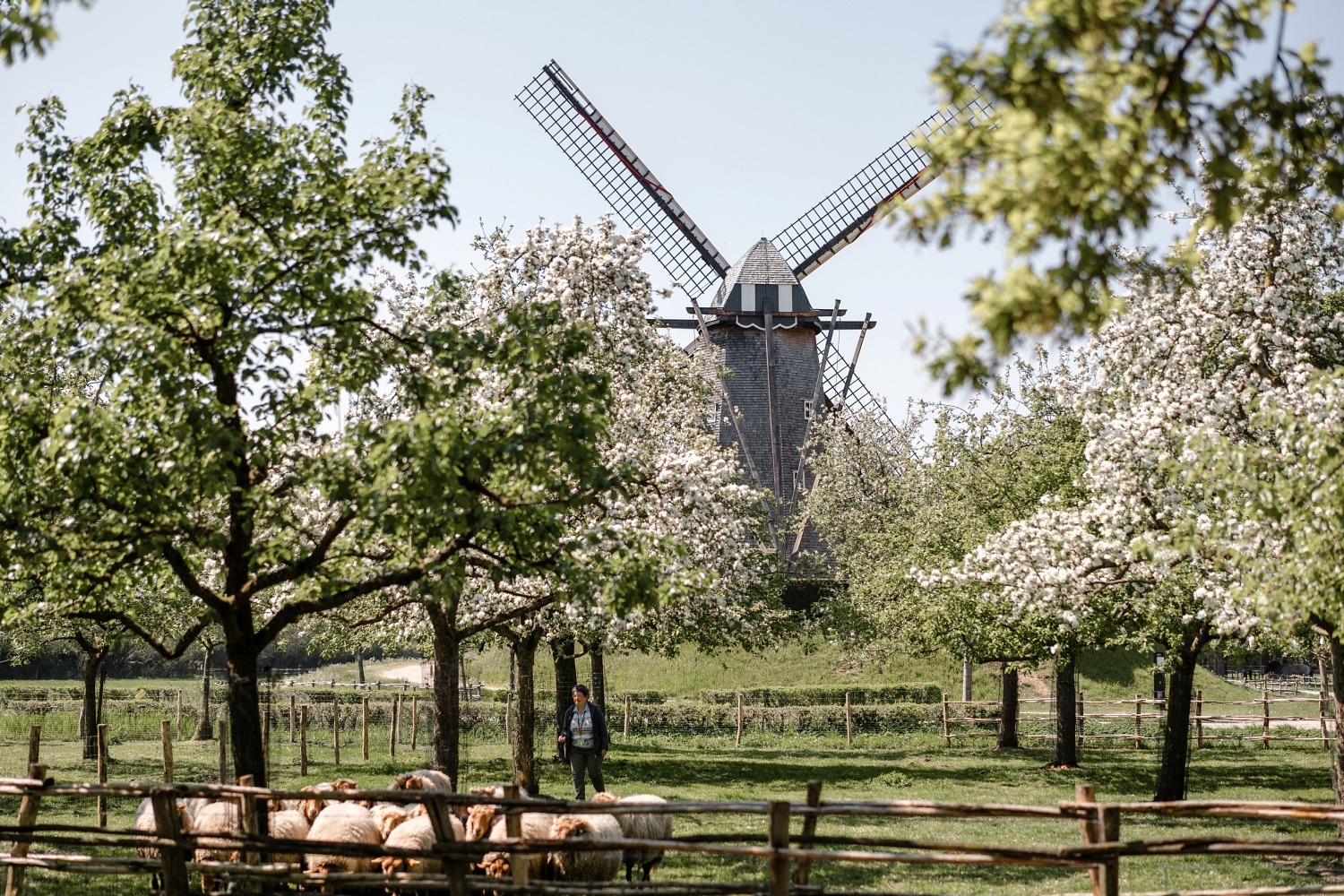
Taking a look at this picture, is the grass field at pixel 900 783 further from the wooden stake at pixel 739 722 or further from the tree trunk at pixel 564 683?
the tree trunk at pixel 564 683

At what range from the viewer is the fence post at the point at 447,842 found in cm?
1152

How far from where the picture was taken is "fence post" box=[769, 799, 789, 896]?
1069cm

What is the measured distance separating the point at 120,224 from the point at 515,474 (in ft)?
15.5

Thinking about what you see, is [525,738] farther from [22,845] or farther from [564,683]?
[22,845]

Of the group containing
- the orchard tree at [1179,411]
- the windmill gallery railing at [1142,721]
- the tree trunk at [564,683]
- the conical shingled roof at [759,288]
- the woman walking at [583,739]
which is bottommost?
the windmill gallery railing at [1142,721]

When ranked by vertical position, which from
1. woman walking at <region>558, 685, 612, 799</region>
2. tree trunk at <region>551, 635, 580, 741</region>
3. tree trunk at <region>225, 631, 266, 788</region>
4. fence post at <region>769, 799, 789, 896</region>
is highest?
tree trunk at <region>225, 631, 266, 788</region>

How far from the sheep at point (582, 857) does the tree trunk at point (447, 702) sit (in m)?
8.55

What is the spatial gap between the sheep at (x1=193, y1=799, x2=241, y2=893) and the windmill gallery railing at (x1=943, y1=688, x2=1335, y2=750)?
2767 cm

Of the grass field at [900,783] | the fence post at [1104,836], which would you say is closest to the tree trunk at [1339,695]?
the grass field at [900,783]

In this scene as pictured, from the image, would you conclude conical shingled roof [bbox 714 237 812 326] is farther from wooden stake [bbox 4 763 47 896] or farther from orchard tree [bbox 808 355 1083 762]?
wooden stake [bbox 4 763 47 896]

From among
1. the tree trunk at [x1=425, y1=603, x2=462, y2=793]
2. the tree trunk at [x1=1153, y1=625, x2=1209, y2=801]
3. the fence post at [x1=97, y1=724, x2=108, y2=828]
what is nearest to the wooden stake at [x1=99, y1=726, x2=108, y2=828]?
the fence post at [x1=97, y1=724, x2=108, y2=828]

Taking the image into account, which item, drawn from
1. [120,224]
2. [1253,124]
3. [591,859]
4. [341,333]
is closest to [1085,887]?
[591,859]

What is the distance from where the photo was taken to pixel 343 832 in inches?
559

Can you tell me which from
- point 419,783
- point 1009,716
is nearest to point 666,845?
point 419,783
